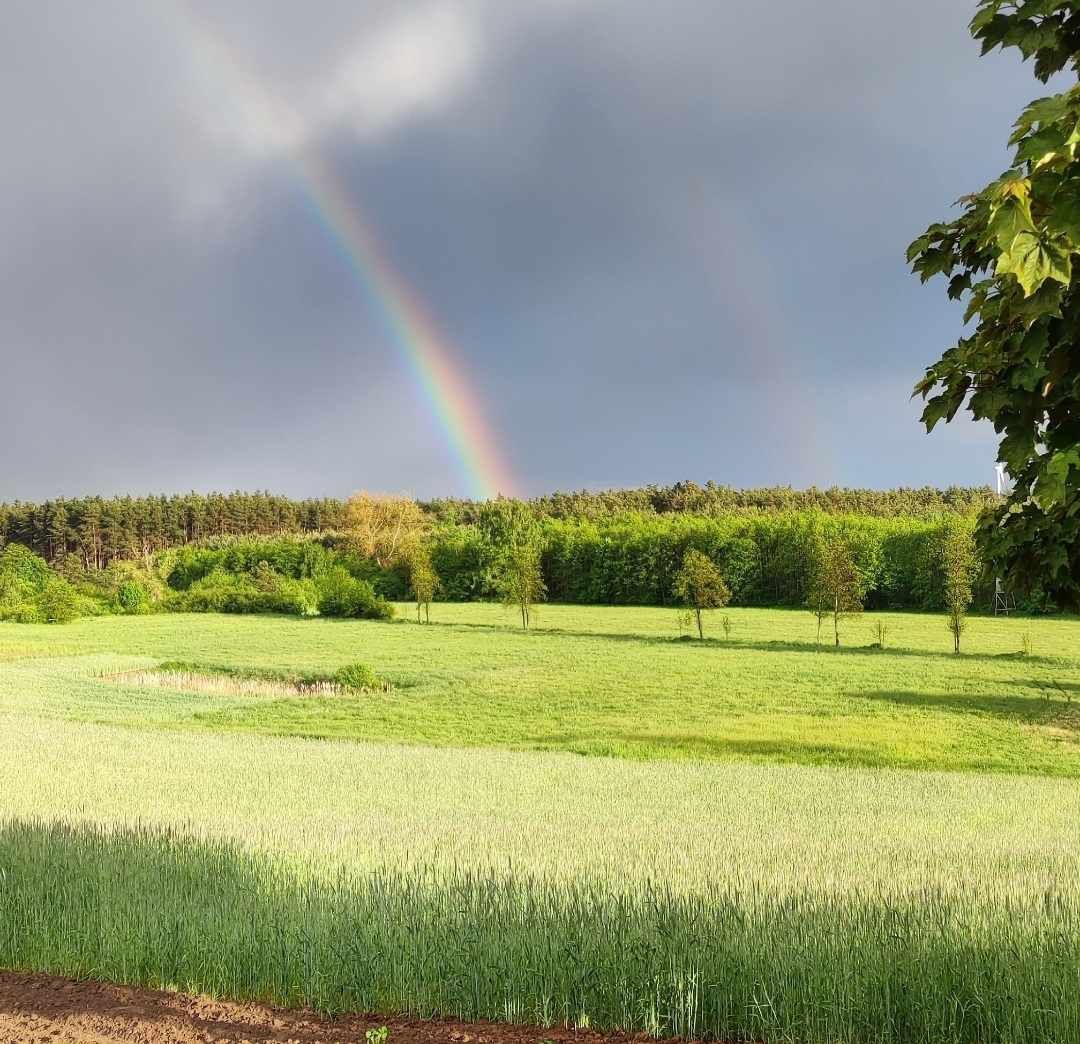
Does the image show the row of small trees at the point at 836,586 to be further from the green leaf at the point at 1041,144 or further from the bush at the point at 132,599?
the green leaf at the point at 1041,144

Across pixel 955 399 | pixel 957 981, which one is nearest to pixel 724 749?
pixel 957 981

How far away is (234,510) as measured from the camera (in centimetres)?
12331

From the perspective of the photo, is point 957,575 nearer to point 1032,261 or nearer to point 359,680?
point 359,680

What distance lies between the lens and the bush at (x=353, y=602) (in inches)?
2803

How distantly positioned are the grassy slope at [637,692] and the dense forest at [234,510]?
144 feet

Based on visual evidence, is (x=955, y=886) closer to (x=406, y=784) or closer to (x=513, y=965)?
(x=513, y=965)

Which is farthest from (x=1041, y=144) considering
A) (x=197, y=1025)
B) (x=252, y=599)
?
(x=252, y=599)

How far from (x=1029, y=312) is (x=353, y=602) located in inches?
2775

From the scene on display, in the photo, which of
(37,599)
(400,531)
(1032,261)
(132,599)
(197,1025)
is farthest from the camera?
(400,531)

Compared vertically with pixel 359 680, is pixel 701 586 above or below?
above

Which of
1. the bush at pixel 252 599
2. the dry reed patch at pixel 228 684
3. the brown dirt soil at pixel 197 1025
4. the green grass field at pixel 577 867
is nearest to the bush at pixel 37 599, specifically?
the bush at pixel 252 599

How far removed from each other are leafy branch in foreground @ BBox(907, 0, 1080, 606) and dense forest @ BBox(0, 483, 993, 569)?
92.6 m

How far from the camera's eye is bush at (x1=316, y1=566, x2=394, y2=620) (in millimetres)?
71188

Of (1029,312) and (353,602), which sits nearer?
(1029,312)
